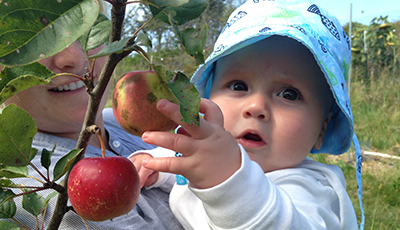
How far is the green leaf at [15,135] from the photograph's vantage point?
1.41ft

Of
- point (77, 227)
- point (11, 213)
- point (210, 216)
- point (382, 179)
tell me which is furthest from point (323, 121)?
point (382, 179)

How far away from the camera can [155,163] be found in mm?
673

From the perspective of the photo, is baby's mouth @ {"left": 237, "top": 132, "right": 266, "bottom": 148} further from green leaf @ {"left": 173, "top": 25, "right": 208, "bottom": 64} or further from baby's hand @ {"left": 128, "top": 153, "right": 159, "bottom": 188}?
green leaf @ {"left": 173, "top": 25, "right": 208, "bottom": 64}

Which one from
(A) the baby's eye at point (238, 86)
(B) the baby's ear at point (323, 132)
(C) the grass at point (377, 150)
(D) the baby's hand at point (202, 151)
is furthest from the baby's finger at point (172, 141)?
(C) the grass at point (377, 150)

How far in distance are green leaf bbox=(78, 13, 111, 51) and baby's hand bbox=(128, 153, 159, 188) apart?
632 millimetres

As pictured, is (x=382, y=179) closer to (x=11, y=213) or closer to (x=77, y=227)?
(x=77, y=227)

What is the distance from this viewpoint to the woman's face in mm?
970

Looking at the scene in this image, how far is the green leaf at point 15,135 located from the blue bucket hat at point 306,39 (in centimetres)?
89

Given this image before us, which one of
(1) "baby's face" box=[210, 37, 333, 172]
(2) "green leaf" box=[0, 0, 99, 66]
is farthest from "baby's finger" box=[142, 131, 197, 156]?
(1) "baby's face" box=[210, 37, 333, 172]

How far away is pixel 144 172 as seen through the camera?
3.43ft

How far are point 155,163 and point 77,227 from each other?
0.99 feet

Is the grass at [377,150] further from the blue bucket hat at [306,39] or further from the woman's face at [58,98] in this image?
the woman's face at [58,98]

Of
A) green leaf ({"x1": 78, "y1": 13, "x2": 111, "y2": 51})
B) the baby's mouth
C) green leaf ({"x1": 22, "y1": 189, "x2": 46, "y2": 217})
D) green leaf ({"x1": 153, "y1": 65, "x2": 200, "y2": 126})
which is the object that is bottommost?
the baby's mouth

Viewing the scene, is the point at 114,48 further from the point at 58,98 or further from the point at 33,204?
the point at 58,98
